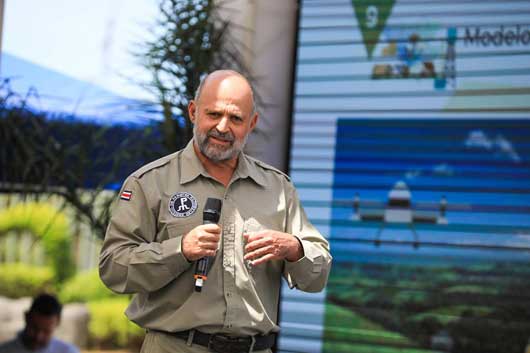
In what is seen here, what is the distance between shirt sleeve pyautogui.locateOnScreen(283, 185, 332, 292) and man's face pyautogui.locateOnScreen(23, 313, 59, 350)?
9.95 feet

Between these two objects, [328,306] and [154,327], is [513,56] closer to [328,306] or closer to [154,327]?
[328,306]

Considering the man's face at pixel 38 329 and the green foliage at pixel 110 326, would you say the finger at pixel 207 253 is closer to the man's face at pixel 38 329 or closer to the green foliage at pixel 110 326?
the green foliage at pixel 110 326

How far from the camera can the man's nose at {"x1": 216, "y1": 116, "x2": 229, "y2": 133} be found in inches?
121

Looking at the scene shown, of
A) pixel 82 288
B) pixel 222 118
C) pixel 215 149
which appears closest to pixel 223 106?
pixel 222 118

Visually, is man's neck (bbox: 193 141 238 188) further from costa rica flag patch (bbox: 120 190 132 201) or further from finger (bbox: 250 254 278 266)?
finger (bbox: 250 254 278 266)

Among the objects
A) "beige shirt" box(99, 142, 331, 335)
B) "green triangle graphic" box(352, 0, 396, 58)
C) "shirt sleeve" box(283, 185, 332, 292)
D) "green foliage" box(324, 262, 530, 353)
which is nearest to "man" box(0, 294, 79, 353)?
"green foliage" box(324, 262, 530, 353)

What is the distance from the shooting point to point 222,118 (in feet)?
10.2

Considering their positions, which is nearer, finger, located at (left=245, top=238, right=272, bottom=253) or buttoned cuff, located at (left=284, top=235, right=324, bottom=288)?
finger, located at (left=245, top=238, right=272, bottom=253)

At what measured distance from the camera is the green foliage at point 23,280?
592cm

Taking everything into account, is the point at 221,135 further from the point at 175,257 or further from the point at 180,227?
the point at 175,257

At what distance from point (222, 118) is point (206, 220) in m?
0.44

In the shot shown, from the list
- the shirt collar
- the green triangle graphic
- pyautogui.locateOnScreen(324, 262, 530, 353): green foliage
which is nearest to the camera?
the shirt collar

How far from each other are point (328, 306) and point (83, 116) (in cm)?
223

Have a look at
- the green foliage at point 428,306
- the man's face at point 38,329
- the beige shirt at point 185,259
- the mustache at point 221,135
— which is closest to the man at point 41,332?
the man's face at point 38,329
